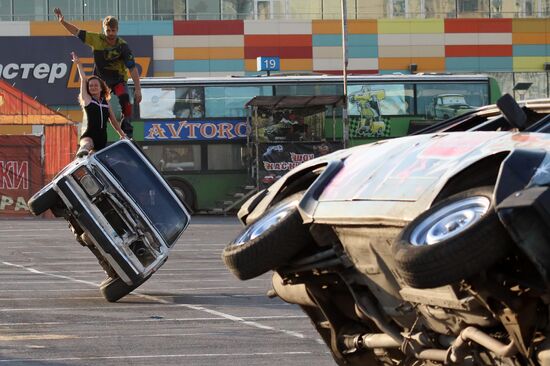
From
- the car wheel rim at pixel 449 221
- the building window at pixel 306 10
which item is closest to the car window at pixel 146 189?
the car wheel rim at pixel 449 221

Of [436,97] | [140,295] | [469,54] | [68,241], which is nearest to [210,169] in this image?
[436,97]

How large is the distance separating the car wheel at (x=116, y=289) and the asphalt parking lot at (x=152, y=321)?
0.09 m

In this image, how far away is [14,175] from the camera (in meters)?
36.7

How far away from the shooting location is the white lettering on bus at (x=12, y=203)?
119ft

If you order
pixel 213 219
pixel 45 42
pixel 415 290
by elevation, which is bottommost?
pixel 213 219

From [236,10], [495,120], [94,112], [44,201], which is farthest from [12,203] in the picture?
[495,120]

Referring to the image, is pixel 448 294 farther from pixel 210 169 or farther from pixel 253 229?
pixel 210 169

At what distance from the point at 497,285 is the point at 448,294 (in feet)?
0.93

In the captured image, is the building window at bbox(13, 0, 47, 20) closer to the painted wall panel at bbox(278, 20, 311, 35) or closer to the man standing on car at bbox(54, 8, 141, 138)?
the painted wall panel at bbox(278, 20, 311, 35)

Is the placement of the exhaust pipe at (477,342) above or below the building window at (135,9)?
below

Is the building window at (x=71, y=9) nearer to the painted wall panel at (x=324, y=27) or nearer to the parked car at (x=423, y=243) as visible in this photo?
the painted wall panel at (x=324, y=27)

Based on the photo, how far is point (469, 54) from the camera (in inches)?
2111

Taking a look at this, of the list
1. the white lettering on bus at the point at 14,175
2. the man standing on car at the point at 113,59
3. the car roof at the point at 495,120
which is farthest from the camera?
the white lettering on bus at the point at 14,175

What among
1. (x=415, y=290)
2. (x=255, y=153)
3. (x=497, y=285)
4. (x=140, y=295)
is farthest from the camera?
(x=255, y=153)
